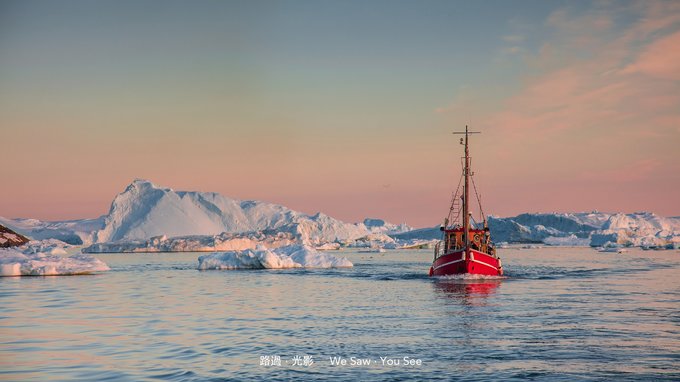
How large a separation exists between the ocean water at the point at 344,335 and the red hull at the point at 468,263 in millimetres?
Result: 7379

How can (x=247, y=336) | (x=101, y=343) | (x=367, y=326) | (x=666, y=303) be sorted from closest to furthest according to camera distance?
1. (x=101, y=343)
2. (x=247, y=336)
3. (x=367, y=326)
4. (x=666, y=303)

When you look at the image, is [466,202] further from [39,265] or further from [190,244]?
[190,244]

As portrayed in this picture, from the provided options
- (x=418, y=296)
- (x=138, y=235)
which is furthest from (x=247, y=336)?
(x=138, y=235)

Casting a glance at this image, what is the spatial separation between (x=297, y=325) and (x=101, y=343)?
7304mm

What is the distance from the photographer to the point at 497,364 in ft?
56.2

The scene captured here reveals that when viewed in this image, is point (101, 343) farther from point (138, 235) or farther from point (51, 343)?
point (138, 235)

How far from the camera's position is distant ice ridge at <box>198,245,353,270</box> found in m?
73.5

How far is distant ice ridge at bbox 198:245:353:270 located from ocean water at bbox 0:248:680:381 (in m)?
30.8

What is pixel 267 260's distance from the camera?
240 ft

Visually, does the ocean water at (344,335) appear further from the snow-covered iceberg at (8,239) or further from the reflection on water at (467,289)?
the snow-covered iceberg at (8,239)

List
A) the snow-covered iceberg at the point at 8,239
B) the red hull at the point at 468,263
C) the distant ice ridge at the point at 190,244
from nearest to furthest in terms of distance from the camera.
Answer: the red hull at the point at 468,263 → the snow-covered iceberg at the point at 8,239 → the distant ice ridge at the point at 190,244

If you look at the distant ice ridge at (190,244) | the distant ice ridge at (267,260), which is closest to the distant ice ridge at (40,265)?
the distant ice ridge at (267,260)

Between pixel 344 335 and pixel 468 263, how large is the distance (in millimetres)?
28521

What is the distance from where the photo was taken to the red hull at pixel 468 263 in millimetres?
49625
